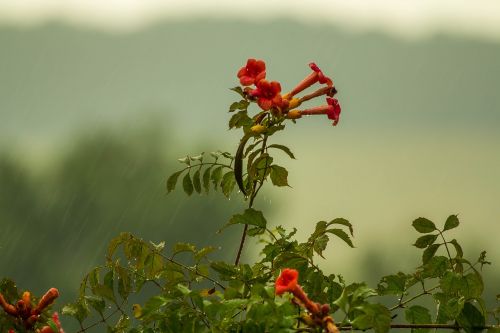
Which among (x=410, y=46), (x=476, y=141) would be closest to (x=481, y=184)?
(x=476, y=141)

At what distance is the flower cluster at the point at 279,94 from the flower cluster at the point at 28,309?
63cm

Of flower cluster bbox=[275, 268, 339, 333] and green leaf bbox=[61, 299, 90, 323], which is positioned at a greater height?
flower cluster bbox=[275, 268, 339, 333]

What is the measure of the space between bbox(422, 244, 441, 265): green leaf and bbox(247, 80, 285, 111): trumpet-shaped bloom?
505 millimetres

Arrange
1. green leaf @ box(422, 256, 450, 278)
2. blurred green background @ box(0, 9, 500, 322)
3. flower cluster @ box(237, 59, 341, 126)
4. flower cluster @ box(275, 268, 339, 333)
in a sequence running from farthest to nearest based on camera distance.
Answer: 1. blurred green background @ box(0, 9, 500, 322)
2. flower cluster @ box(237, 59, 341, 126)
3. green leaf @ box(422, 256, 450, 278)
4. flower cluster @ box(275, 268, 339, 333)

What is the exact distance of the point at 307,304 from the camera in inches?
72.9

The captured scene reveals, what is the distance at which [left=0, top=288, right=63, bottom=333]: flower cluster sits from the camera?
2.08 m

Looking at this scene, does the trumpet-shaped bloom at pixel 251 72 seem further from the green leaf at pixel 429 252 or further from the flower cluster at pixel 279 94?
the green leaf at pixel 429 252

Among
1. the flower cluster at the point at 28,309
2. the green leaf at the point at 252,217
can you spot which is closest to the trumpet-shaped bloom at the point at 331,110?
the green leaf at the point at 252,217

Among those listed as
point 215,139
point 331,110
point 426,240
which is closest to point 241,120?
point 331,110

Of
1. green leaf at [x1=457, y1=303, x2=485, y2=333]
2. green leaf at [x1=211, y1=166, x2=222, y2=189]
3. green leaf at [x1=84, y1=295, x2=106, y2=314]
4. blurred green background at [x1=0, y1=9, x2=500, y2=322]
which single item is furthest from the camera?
blurred green background at [x1=0, y1=9, x2=500, y2=322]

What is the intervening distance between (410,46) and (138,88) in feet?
65.5

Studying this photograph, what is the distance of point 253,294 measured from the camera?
1.87m

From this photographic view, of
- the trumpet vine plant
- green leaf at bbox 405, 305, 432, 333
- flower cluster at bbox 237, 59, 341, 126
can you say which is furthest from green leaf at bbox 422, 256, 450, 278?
flower cluster at bbox 237, 59, 341, 126

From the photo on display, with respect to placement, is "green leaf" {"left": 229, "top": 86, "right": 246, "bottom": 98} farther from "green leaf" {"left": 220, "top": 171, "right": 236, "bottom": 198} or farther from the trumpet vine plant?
"green leaf" {"left": 220, "top": 171, "right": 236, "bottom": 198}
